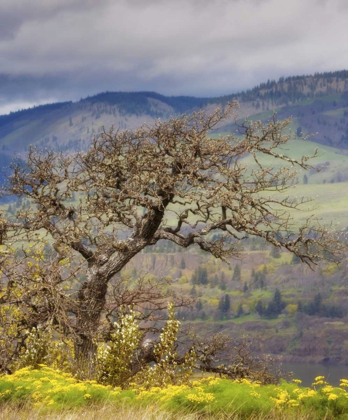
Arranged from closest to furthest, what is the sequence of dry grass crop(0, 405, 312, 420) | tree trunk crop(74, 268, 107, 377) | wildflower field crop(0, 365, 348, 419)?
dry grass crop(0, 405, 312, 420) < wildflower field crop(0, 365, 348, 419) < tree trunk crop(74, 268, 107, 377)

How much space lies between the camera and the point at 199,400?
13.5 metres

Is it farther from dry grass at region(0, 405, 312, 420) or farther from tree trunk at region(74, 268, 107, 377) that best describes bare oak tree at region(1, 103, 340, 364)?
dry grass at region(0, 405, 312, 420)

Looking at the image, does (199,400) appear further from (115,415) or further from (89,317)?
(89,317)

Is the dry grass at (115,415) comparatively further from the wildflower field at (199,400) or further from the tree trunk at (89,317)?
the tree trunk at (89,317)

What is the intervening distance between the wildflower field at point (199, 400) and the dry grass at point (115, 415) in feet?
0.14

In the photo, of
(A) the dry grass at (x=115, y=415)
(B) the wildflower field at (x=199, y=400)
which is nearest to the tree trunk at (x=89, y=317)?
(B) the wildflower field at (x=199, y=400)

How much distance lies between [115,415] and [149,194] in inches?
567

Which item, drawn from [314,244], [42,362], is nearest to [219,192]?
[314,244]

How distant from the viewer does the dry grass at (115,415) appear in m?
12.7

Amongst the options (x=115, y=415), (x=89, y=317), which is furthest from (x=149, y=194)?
(x=115, y=415)

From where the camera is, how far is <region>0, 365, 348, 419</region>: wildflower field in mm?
13508

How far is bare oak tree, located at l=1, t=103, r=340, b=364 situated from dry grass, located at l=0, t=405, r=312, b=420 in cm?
988

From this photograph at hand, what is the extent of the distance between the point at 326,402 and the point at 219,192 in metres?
12.1

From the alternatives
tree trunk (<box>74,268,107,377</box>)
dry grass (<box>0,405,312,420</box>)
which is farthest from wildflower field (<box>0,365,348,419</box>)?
tree trunk (<box>74,268,107,377</box>)
